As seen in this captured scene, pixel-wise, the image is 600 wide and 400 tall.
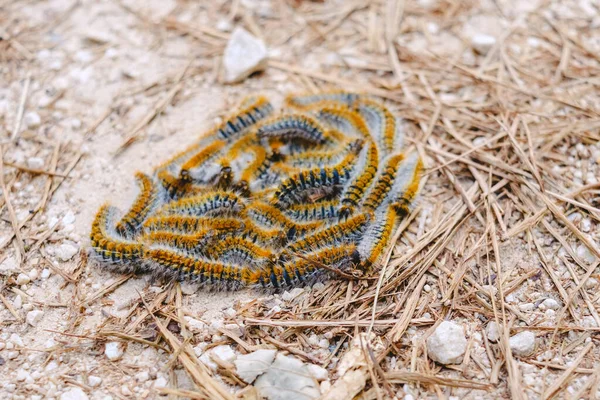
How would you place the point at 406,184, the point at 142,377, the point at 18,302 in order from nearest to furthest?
the point at 142,377, the point at 18,302, the point at 406,184

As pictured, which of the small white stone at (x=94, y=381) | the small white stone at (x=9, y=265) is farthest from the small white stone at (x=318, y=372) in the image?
the small white stone at (x=9, y=265)

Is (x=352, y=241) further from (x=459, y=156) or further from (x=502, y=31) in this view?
(x=502, y=31)

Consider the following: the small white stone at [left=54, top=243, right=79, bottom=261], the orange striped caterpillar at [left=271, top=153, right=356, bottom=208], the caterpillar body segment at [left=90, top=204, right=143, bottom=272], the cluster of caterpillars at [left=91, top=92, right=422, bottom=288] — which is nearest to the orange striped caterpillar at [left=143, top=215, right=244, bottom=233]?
the cluster of caterpillars at [left=91, top=92, right=422, bottom=288]

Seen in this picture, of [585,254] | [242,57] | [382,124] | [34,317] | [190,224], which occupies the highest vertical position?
[242,57]

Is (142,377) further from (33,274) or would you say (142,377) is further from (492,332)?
(492,332)

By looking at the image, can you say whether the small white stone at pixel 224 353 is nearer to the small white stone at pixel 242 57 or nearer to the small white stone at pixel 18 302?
the small white stone at pixel 18 302

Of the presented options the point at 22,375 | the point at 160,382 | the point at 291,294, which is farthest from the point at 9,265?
the point at 291,294
